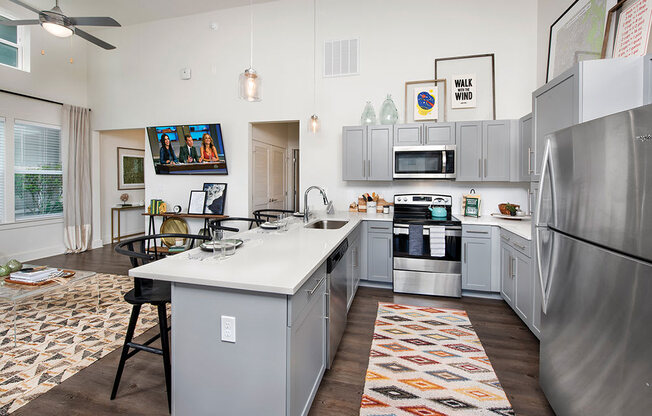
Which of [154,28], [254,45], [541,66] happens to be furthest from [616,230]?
[154,28]

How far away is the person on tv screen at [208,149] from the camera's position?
524cm

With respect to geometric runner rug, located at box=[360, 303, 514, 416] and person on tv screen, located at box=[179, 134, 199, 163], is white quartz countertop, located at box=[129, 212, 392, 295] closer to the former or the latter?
geometric runner rug, located at box=[360, 303, 514, 416]

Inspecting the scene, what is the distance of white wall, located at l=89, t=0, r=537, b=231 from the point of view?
166 inches

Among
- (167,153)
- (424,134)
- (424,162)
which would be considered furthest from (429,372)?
(167,153)

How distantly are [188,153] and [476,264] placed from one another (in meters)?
4.82

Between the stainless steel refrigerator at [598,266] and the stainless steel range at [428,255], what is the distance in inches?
70.8

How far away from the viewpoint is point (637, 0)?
7.62ft

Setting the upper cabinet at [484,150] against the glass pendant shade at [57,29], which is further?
the upper cabinet at [484,150]

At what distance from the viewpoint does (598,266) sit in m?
1.37

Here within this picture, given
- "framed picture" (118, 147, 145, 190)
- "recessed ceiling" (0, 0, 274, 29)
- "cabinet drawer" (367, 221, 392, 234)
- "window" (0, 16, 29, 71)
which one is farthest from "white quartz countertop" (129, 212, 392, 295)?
"framed picture" (118, 147, 145, 190)

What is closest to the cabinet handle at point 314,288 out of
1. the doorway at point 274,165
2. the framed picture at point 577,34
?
the framed picture at point 577,34

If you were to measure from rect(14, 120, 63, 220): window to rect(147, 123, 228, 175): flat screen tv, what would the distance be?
68.0 inches

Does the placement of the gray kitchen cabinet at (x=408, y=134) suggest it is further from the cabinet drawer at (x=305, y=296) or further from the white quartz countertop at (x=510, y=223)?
the cabinet drawer at (x=305, y=296)

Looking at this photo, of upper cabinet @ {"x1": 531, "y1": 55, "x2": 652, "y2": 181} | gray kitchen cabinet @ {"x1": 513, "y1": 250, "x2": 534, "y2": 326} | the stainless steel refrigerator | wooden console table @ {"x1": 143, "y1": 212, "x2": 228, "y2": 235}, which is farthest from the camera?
wooden console table @ {"x1": 143, "y1": 212, "x2": 228, "y2": 235}
